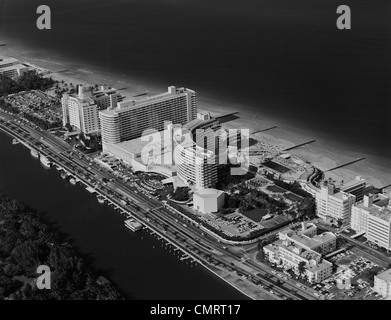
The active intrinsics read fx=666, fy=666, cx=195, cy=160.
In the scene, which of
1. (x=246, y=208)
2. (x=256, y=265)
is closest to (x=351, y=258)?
(x=256, y=265)

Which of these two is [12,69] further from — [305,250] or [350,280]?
[350,280]

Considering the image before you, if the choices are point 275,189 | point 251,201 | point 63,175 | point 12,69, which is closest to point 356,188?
point 275,189

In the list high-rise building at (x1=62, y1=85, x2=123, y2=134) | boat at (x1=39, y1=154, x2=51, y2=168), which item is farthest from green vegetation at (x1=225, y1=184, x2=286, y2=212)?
high-rise building at (x1=62, y1=85, x2=123, y2=134)

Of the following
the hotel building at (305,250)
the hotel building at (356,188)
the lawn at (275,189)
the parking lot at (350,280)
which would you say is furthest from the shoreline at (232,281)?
the hotel building at (356,188)

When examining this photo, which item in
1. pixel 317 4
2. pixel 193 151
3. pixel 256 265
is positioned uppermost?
pixel 317 4

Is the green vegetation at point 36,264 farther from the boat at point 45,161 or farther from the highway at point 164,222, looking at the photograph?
the boat at point 45,161

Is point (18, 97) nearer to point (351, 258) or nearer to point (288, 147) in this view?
point (288, 147)
